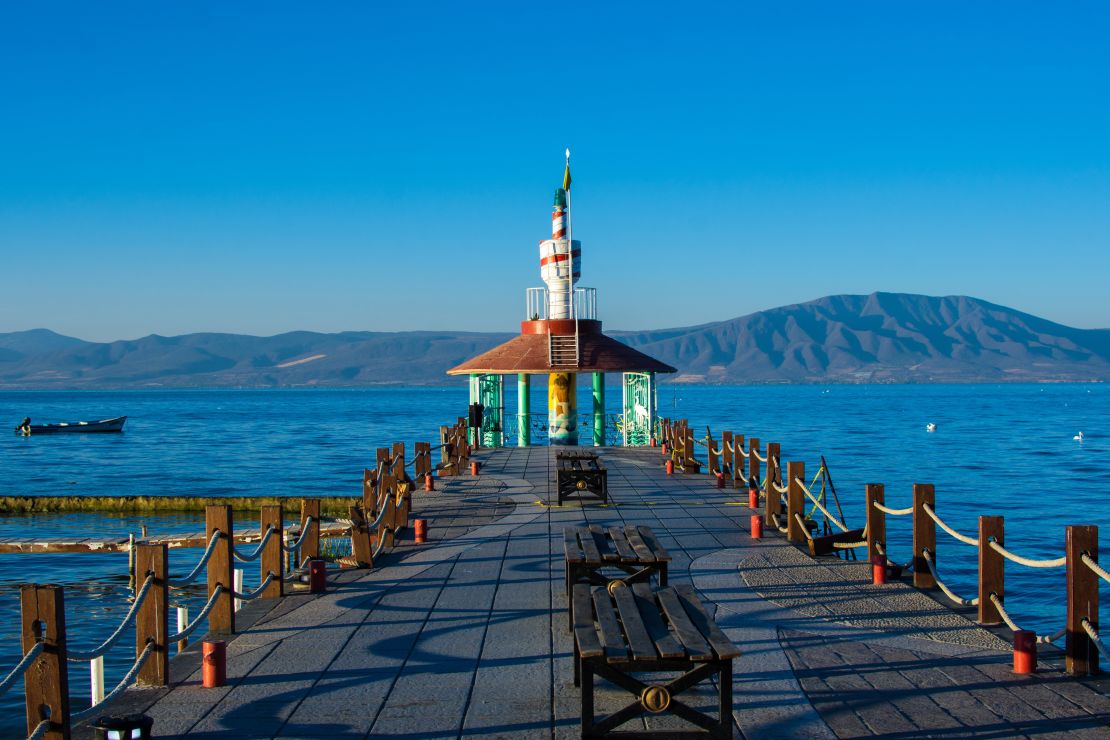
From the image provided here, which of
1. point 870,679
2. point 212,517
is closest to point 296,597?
point 212,517

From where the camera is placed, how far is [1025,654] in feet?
26.1

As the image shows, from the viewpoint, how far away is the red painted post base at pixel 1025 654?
26.1 feet

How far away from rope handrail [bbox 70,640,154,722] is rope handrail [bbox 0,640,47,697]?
2.80 feet

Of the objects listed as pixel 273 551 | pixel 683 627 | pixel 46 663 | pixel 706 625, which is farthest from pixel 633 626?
pixel 273 551

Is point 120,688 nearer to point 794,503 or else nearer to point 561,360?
point 794,503

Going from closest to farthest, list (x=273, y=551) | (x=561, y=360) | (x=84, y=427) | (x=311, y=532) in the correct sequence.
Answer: (x=273, y=551) < (x=311, y=532) < (x=561, y=360) < (x=84, y=427)

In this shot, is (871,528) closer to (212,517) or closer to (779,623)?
(779,623)

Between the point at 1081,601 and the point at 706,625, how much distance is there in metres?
3.27

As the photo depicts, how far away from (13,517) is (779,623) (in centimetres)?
3245

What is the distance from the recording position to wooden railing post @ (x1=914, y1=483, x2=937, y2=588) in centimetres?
1098

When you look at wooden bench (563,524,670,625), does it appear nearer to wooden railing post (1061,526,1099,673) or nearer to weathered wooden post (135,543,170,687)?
wooden railing post (1061,526,1099,673)

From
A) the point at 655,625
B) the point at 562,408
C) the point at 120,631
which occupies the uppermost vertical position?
the point at 562,408

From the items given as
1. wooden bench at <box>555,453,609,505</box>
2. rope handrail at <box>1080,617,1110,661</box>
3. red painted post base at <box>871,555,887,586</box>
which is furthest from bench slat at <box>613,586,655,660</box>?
wooden bench at <box>555,453,609,505</box>

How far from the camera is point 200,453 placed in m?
74.8
